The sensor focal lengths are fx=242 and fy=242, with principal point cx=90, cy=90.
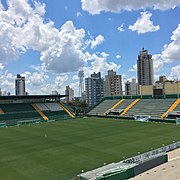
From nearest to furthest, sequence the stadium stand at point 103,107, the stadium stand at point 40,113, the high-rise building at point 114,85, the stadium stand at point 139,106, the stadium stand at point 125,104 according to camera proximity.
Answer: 1. the stadium stand at point 139,106
2. the stadium stand at point 40,113
3. the stadium stand at point 125,104
4. the stadium stand at point 103,107
5. the high-rise building at point 114,85

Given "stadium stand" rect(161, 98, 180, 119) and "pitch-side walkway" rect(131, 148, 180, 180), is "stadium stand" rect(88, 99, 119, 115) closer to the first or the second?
"stadium stand" rect(161, 98, 180, 119)

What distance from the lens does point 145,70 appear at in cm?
18350

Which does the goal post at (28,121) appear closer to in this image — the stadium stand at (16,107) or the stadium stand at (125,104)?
the stadium stand at (16,107)

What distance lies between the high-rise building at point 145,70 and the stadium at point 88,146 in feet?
390

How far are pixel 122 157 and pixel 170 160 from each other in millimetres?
4746

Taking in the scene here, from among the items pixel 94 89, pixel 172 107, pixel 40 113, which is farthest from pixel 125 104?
pixel 94 89

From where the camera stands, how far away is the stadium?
20.5m

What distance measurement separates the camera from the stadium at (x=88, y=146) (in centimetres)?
2048

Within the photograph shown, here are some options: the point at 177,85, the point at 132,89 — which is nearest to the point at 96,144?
the point at 177,85

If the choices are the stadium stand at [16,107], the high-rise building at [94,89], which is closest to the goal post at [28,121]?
the stadium stand at [16,107]

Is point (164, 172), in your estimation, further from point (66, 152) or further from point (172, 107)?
point (172, 107)

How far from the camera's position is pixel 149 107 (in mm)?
62906

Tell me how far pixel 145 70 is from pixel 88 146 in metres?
160

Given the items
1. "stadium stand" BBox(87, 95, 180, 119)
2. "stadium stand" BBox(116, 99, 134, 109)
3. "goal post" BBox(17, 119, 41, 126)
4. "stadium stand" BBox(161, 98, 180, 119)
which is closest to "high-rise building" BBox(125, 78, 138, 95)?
"stadium stand" BBox(87, 95, 180, 119)
